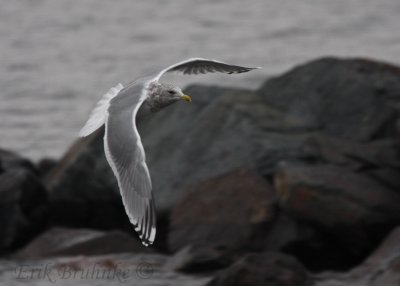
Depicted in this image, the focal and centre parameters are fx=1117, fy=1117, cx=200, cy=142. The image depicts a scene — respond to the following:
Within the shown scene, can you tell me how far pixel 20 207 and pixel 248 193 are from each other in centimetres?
225

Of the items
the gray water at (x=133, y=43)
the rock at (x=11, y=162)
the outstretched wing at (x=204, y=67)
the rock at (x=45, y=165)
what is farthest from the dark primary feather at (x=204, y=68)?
the gray water at (x=133, y=43)

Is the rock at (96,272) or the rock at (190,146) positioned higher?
the rock at (190,146)

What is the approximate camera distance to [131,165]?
24.1 feet

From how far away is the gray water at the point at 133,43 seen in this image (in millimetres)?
15617

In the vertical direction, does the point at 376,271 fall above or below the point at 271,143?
below

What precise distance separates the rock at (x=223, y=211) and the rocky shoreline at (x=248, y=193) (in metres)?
0.01

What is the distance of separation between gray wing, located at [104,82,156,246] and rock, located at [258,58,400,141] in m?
3.44

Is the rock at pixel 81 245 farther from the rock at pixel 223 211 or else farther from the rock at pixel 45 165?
the rock at pixel 45 165

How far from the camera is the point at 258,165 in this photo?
10117 millimetres

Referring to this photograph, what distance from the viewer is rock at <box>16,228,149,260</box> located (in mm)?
9742

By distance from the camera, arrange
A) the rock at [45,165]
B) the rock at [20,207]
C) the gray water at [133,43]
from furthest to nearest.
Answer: the gray water at [133,43], the rock at [45,165], the rock at [20,207]

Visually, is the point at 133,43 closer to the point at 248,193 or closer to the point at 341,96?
the point at 341,96

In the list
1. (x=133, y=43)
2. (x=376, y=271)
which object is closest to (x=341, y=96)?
(x=376, y=271)

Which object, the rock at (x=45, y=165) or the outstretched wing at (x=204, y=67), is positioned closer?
the outstretched wing at (x=204, y=67)
